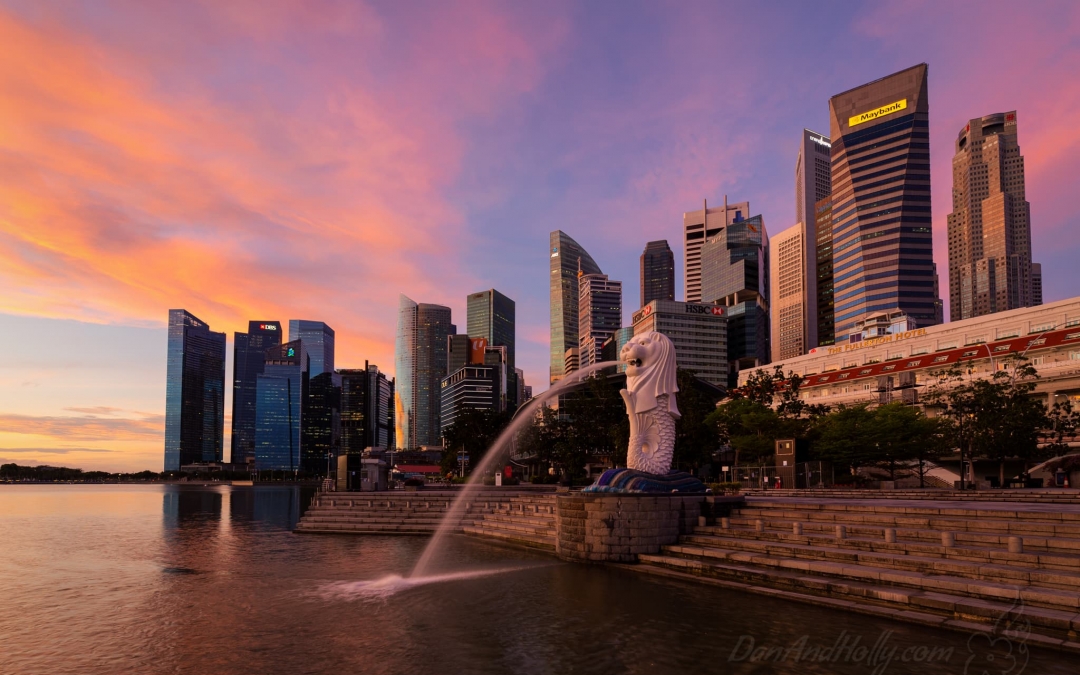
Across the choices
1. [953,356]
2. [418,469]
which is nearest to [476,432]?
[953,356]

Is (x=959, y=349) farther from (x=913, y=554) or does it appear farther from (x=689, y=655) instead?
(x=689, y=655)

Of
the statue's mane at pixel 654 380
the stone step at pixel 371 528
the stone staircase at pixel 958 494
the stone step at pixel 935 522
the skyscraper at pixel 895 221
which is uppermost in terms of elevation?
the skyscraper at pixel 895 221

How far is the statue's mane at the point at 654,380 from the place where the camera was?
3102 cm

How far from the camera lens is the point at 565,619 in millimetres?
18094

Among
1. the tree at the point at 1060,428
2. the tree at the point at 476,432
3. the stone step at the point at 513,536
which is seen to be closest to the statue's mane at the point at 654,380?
the stone step at the point at 513,536

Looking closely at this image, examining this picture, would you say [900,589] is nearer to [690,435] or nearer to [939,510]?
[939,510]

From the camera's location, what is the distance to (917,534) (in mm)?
20266

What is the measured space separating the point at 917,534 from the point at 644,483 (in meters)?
10.5

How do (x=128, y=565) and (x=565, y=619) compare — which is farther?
(x=128, y=565)

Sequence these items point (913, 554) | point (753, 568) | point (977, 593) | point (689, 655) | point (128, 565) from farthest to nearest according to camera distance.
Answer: point (128, 565) → point (753, 568) → point (913, 554) → point (977, 593) → point (689, 655)

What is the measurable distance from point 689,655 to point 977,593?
7487 mm

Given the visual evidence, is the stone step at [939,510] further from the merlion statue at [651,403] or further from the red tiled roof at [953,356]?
the red tiled roof at [953,356]

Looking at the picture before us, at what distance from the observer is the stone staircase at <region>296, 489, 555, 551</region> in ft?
121

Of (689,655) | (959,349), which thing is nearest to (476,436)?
(959,349)
